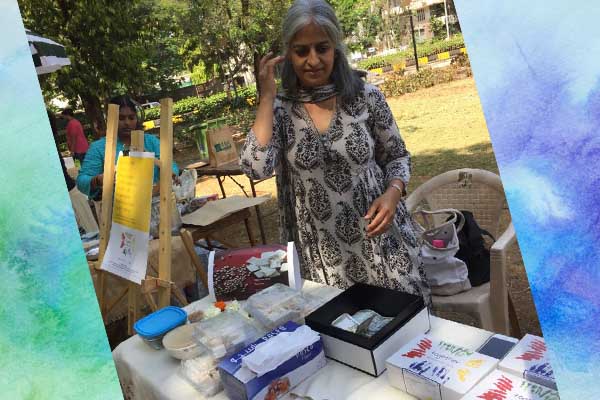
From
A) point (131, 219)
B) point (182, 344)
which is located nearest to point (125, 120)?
point (131, 219)

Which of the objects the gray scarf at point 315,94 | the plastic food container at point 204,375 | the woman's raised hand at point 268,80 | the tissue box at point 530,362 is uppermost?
the woman's raised hand at point 268,80

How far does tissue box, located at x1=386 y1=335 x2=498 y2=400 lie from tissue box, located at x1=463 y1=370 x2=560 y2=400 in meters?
0.02

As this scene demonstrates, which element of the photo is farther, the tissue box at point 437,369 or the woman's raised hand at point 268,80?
the woman's raised hand at point 268,80

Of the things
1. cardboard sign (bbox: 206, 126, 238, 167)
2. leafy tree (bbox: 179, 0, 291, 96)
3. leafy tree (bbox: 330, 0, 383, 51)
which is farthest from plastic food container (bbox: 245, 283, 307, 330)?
leafy tree (bbox: 330, 0, 383, 51)

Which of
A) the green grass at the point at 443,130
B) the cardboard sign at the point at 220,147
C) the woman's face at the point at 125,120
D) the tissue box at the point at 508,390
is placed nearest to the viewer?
the tissue box at the point at 508,390

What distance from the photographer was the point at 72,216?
68cm

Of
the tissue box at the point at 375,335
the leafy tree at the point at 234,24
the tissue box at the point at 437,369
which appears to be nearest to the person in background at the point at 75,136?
the leafy tree at the point at 234,24

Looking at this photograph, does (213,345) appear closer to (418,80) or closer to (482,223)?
(482,223)

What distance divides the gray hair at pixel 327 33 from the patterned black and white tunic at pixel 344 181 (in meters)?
0.05

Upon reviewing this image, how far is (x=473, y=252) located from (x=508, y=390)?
123 cm

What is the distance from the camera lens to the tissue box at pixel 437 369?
36.6 inches

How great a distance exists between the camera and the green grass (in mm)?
5805

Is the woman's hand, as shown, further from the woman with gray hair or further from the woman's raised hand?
the woman's raised hand

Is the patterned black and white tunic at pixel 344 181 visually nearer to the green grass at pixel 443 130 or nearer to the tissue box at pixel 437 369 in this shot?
the tissue box at pixel 437 369
